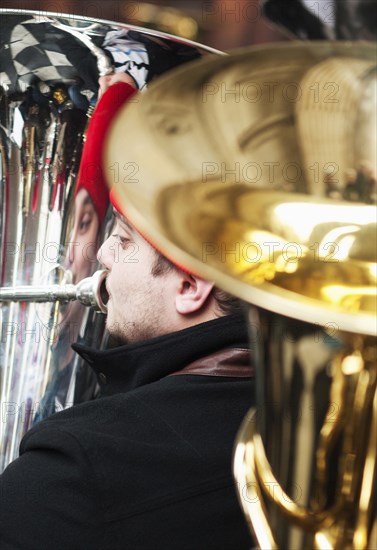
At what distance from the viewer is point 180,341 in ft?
4.85

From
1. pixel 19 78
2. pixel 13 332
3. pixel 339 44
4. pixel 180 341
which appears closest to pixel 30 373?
pixel 13 332

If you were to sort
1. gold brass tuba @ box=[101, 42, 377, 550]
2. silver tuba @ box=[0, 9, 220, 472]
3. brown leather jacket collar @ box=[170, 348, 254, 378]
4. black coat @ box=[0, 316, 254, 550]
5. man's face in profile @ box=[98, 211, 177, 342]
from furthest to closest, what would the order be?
silver tuba @ box=[0, 9, 220, 472] → man's face in profile @ box=[98, 211, 177, 342] → brown leather jacket collar @ box=[170, 348, 254, 378] → black coat @ box=[0, 316, 254, 550] → gold brass tuba @ box=[101, 42, 377, 550]

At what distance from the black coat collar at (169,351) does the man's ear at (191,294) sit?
3.0 inches

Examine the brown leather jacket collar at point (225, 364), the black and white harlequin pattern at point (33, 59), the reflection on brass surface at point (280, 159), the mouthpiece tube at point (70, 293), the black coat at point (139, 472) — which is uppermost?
the black and white harlequin pattern at point (33, 59)

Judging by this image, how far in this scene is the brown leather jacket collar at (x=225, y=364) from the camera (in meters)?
1.45

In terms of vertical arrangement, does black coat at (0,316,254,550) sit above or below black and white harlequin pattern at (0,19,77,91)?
below

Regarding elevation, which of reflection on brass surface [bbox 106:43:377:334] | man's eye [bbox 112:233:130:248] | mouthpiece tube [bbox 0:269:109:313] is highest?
reflection on brass surface [bbox 106:43:377:334]

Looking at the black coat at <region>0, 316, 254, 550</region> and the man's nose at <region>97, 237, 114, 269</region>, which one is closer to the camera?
the black coat at <region>0, 316, 254, 550</region>

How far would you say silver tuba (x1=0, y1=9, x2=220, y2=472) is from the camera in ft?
5.58

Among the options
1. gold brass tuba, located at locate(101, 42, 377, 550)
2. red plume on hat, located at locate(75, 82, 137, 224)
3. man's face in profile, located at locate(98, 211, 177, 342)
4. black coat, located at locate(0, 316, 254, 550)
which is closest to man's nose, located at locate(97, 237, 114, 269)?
man's face in profile, located at locate(98, 211, 177, 342)

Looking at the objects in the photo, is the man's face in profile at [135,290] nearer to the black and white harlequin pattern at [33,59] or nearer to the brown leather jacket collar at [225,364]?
the brown leather jacket collar at [225,364]

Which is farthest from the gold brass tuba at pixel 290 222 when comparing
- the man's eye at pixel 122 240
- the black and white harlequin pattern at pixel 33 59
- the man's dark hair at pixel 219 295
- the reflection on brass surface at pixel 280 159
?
the black and white harlequin pattern at pixel 33 59

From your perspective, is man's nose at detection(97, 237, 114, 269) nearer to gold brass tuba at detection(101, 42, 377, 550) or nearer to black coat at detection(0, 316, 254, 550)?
black coat at detection(0, 316, 254, 550)

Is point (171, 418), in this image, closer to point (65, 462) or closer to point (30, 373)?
point (65, 462)
